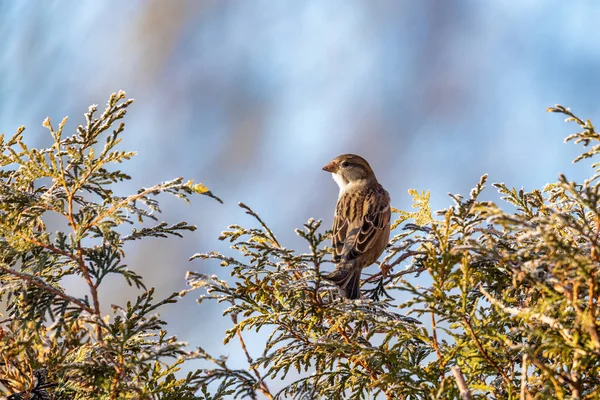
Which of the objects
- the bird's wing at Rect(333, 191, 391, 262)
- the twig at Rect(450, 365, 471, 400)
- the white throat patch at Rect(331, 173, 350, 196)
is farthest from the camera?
the white throat patch at Rect(331, 173, 350, 196)

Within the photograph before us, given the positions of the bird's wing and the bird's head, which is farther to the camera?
the bird's head

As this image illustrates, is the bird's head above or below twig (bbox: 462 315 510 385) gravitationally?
above

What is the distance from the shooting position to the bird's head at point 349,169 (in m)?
5.66

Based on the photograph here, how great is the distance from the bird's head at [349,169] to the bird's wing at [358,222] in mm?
390

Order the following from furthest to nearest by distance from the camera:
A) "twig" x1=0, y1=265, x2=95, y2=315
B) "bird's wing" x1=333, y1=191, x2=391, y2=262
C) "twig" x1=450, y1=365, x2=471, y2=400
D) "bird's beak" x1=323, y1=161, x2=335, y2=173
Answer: "bird's beak" x1=323, y1=161, x2=335, y2=173
"bird's wing" x1=333, y1=191, x2=391, y2=262
"twig" x1=0, y1=265, x2=95, y2=315
"twig" x1=450, y1=365, x2=471, y2=400

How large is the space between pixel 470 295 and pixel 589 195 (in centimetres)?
107

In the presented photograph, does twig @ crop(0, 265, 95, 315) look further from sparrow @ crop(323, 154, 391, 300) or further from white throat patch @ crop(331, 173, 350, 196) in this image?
white throat patch @ crop(331, 173, 350, 196)

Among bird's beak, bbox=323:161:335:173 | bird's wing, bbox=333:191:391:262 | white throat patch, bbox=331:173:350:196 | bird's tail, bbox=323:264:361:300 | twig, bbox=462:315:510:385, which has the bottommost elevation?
twig, bbox=462:315:510:385

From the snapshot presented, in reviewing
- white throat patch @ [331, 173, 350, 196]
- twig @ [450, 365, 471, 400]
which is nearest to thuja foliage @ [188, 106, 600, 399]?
twig @ [450, 365, 471, 400]

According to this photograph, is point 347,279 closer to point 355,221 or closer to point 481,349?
point 355,221

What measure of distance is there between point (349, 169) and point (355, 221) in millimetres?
1053

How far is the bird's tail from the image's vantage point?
11.1 feet

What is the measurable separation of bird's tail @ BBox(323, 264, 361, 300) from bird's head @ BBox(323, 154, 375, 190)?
6.37 ft

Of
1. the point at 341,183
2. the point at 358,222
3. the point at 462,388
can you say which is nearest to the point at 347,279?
the point at 358,222
